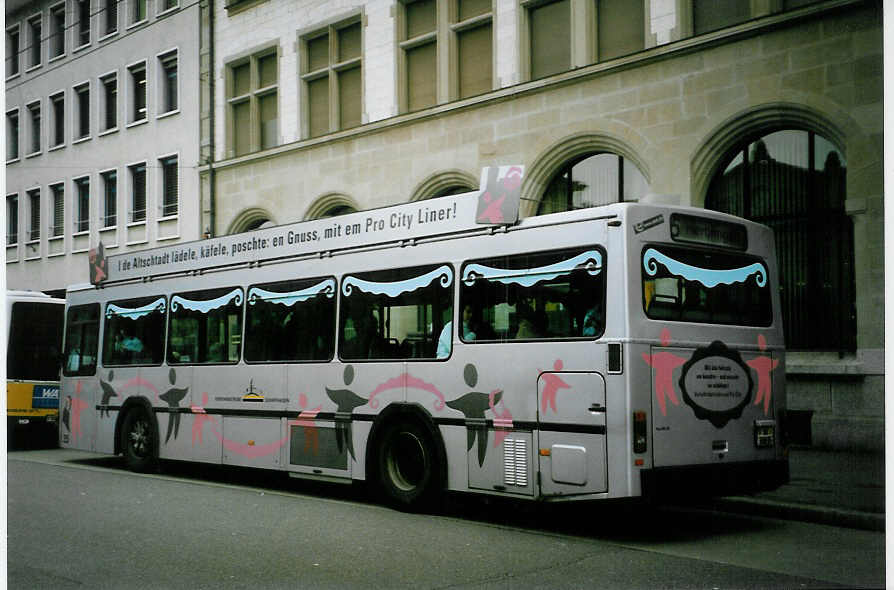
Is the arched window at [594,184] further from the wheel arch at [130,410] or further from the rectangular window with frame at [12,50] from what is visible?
the rectangular window with frame at [12,50]

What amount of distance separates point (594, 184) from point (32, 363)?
9650 millimetres

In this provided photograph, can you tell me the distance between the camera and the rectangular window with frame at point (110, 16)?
16.9 m

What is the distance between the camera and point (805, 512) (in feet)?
31.4

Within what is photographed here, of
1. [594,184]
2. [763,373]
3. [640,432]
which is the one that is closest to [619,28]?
[594,184]

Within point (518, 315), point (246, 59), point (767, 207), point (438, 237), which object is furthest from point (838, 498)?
point (246, 59)

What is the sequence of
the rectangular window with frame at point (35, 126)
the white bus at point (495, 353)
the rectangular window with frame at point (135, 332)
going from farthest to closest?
the rectangular window with frame at point (35, 126) → the rectangular window with frame at point (135, 332) → the white bus at point (495, 353)

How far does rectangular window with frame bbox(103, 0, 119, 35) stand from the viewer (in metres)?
16.9

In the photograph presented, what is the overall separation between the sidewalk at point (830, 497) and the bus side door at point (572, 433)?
7.13ft

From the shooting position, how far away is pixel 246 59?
927 inches

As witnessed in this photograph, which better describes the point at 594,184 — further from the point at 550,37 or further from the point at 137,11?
the point at 137,11

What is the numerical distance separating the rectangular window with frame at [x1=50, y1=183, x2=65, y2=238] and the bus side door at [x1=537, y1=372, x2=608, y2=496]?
11.3 meters

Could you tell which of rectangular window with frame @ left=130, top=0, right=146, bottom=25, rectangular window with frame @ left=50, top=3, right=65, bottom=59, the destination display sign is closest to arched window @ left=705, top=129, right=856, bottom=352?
the destination display sign

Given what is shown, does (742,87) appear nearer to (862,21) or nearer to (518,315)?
(862,21)

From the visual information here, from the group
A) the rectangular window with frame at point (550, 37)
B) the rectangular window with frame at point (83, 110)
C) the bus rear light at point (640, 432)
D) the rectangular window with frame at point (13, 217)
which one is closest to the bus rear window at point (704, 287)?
the bus rear light at point (640, 432)
